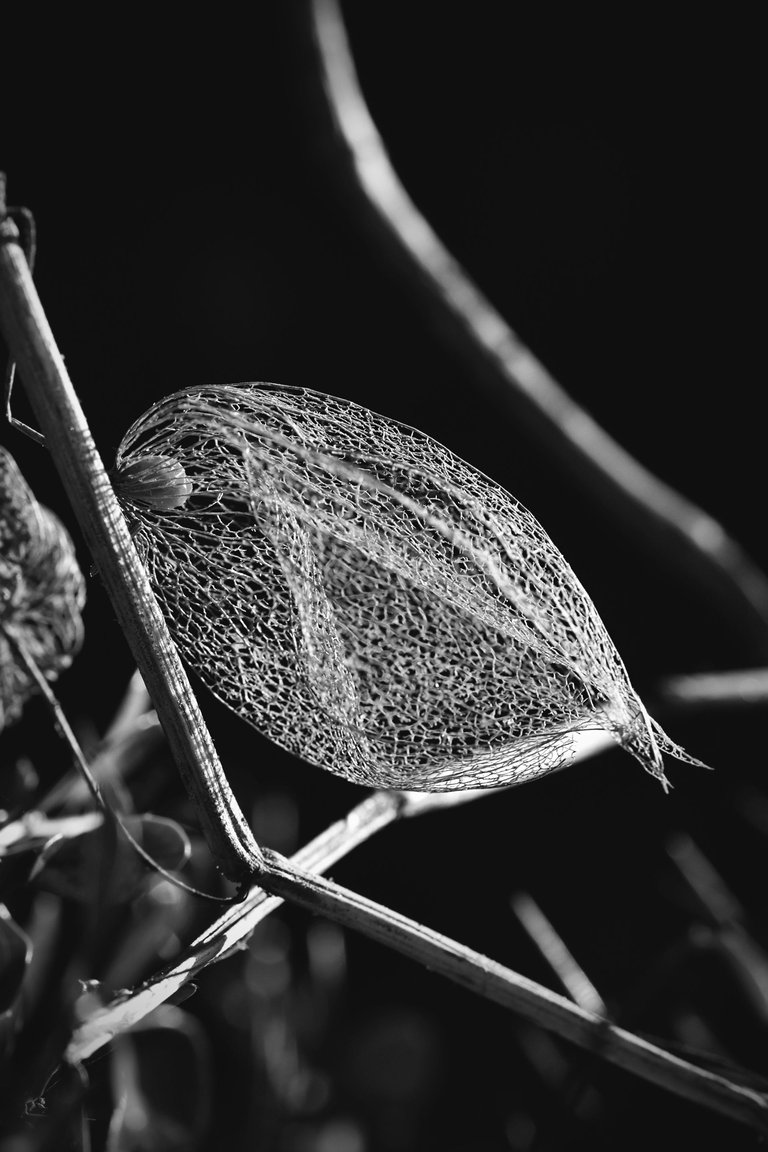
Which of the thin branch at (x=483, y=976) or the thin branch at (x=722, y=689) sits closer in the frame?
the thin branch at (x=483, y=976)

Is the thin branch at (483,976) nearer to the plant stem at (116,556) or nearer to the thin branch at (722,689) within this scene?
the plant stem at (116,556)

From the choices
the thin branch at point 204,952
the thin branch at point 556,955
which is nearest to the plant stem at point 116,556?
the thin branch at point 204,952

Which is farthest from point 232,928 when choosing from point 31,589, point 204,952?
point 31,589

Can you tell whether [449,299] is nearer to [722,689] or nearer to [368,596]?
[368,596]

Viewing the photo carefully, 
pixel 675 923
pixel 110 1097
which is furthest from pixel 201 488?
pixel 675 923

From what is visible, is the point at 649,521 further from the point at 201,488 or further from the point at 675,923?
the point at 675,923

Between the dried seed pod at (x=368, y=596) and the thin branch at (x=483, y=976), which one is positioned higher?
the dried seed pod at (x=368, y=596)

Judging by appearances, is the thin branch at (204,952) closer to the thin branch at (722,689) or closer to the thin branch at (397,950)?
the thin branch at (397,950)

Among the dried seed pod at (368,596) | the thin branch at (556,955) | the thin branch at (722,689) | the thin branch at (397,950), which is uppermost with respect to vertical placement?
the dried seed pod at (368,596)
